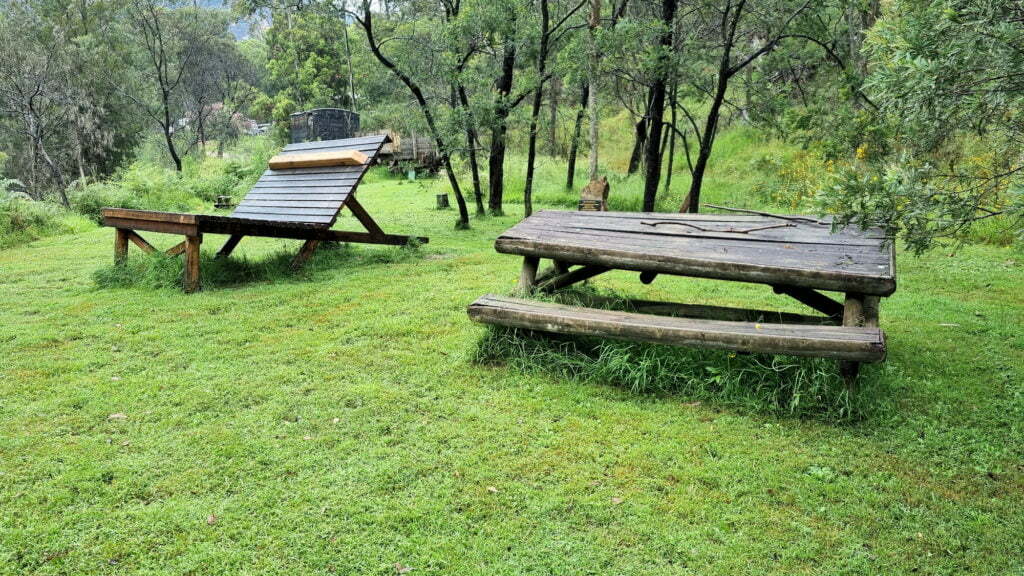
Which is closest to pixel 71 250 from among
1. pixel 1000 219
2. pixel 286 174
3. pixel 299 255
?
pixel 286 174

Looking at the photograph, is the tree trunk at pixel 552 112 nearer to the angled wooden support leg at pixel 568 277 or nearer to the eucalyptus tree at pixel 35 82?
the angled wooden support leg at pixel 568 277

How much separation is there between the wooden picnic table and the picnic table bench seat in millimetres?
3021

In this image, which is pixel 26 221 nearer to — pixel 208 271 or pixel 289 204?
pixel 289 204

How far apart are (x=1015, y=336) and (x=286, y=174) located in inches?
314

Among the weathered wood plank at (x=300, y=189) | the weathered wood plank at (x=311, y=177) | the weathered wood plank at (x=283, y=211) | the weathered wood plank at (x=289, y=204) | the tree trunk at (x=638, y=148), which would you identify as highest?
the tree trunk at (x=638, y=148)

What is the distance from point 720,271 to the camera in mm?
3639

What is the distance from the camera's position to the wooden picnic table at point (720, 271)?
3.25m

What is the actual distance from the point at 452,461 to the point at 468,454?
0.10 meters

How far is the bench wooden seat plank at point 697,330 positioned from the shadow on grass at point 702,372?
0.27 meters

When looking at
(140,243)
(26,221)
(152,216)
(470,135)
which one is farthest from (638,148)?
(26,221)

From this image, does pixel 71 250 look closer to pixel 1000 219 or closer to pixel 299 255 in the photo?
pixel 299 255

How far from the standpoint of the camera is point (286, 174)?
26.8ft

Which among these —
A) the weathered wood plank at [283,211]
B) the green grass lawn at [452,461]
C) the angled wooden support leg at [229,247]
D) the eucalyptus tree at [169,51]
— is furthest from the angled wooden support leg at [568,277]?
the eucalyptus tree at [169,51]

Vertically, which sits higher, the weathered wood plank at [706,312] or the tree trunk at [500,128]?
the tree trunk at [500,128]
